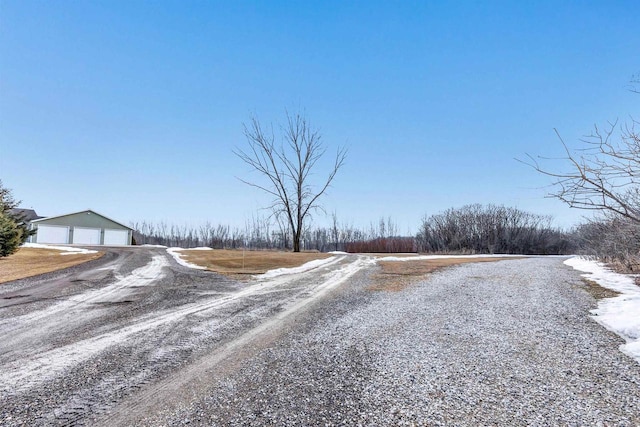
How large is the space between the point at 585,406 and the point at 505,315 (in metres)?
3.08

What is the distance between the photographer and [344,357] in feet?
11.5

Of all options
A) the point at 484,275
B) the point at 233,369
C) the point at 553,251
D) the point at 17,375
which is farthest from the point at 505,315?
the point at 553,251

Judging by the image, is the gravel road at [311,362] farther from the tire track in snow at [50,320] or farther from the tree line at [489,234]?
the tree line at [489,234]

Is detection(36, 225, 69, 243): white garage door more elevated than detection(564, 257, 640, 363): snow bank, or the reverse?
detection(36, 225, 69, 243): white garage door

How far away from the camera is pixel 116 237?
37594 millimetres

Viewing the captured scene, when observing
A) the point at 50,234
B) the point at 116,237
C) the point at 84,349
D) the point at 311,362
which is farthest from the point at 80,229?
the point at 311,362

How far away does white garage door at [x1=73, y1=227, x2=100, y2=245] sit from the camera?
35.2 m

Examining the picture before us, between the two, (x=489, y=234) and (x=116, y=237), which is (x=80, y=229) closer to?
(x=116, y=237)

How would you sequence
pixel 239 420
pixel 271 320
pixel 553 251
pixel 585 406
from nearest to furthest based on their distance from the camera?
1. pixel 239 420
2. pixel 585 406
3. pixel 271 320
4. pixel 553 251

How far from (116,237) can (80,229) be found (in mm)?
3319

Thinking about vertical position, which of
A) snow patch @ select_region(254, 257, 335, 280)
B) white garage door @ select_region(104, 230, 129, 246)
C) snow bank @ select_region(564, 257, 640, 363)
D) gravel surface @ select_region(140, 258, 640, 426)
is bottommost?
gravel surface @ select_region(140, 258, 640, 426)

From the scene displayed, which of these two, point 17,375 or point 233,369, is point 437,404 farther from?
point 17,375

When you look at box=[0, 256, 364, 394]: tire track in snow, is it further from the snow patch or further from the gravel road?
the snow patch

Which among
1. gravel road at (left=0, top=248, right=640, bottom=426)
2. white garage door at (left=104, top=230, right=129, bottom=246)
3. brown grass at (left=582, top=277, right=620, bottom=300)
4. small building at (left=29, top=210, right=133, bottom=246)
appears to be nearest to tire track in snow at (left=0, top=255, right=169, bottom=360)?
gravel road at (left=0, top=248, right=640, bottom=426)
